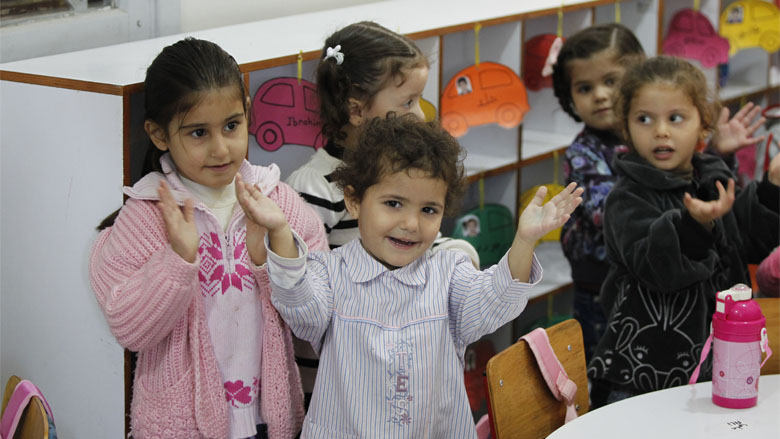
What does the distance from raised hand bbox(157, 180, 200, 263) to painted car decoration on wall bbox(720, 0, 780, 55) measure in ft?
9.15

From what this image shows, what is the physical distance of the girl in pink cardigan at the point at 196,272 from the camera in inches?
76.4

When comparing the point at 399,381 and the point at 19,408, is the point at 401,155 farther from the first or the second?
the point at 19,408

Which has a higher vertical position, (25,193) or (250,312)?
(25,193)

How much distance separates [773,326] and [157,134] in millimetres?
1456

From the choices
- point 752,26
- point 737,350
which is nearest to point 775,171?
point 737,350

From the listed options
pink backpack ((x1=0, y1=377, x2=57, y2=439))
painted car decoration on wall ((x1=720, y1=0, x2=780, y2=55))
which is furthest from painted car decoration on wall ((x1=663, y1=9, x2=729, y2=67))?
pink backpack ((x1=0, y1=377, x2=57, y2=439))

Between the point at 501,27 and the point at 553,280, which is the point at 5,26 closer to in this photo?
the point at 501,27

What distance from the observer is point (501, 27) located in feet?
10.5

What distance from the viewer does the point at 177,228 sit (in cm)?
192

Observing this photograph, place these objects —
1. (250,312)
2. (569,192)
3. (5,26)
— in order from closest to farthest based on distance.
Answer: (569,192), (250,312), (5,26)

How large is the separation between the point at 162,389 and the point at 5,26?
1.01m

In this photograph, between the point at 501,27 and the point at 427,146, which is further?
the point at 501,27

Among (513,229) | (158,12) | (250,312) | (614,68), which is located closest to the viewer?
(250,312)

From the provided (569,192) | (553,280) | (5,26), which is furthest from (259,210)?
(553,280)
